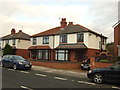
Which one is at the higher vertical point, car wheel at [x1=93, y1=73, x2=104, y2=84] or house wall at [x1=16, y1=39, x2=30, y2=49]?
house wall at [x1=16, y1=39, x2=30, y2=49]

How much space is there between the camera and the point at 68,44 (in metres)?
28.5

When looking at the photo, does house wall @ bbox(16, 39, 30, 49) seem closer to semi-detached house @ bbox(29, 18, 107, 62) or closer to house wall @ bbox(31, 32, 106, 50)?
semi-detached house @ bbox(29, 18, 107, 62)

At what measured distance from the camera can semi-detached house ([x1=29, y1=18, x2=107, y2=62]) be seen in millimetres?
26495

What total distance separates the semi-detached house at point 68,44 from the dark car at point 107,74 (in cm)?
1545

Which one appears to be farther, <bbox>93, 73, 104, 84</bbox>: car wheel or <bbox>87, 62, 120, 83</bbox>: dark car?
<bbox>93, 73, 104, 84</bbox>: car wheel

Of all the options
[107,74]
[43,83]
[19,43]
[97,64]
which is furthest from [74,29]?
[43,83]

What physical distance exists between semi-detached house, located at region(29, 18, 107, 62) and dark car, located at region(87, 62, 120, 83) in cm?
1545

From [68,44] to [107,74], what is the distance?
1895cm

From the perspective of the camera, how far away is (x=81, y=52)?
26859 mm

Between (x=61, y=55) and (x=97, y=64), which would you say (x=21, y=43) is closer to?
(x=61, y=55)

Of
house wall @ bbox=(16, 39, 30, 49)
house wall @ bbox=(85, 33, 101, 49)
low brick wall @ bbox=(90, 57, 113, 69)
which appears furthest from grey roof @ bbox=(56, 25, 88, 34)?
house wall @ bbox=(16, 39, 30, 49)

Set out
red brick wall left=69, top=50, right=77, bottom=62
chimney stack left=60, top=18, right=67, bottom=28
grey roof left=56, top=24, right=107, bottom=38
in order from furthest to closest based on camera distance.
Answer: chimney stack left=60, top=18, right=67, bottom=28
red brick wall left=69, top=50, right=77, bottom=62
grey roof left=56, top=24, right=107, bottom=38

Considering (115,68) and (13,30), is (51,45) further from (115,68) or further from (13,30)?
(115,68)

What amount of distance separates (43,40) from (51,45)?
2575 mm
